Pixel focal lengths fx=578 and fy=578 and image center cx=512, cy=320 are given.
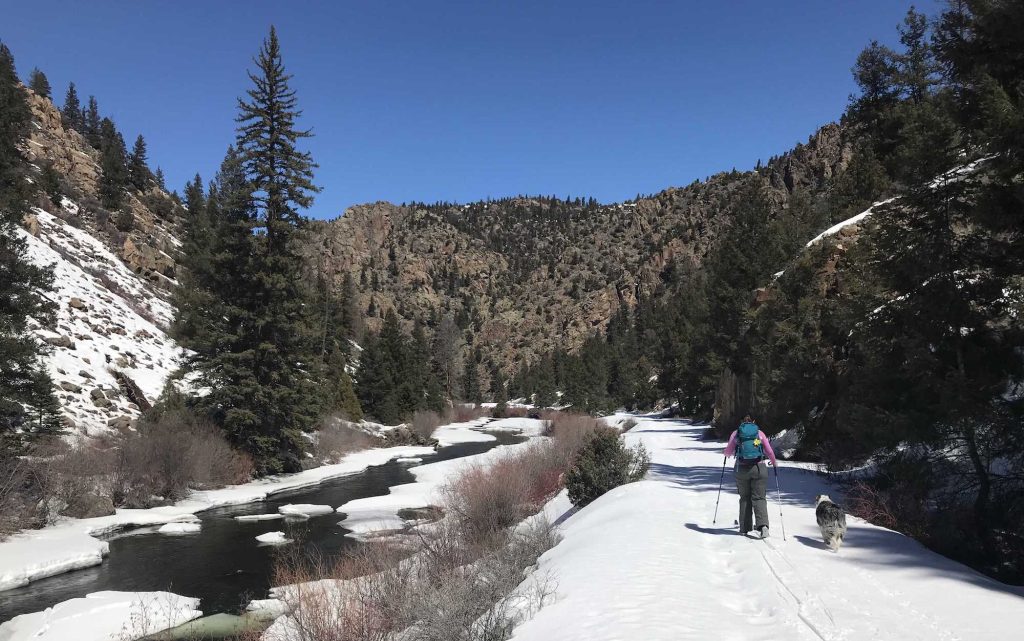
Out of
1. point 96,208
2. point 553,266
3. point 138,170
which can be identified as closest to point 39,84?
point 138,170

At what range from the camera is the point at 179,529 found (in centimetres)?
1941

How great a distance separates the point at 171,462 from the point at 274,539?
9258 mm

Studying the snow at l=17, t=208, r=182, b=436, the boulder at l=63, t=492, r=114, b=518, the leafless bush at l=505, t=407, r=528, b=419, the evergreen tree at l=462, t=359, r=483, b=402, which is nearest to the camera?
the boulder at l=63, t=492, r=114, b=518

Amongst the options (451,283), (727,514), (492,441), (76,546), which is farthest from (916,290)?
(451,283)

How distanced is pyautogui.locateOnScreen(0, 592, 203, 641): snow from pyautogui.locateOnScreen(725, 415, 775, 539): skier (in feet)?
35.1

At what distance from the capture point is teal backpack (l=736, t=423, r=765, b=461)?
9.76 metres

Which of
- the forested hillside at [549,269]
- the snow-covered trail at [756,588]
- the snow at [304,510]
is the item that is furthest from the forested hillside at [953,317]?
the forested hillside at [549,269]

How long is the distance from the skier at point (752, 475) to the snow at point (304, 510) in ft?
57.7

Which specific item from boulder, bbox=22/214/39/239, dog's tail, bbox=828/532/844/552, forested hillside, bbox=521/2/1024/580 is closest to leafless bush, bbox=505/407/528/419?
boulder, bbox=22/214/39/239

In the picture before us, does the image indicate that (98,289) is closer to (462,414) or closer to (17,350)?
(17,350)

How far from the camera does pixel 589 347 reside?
116500 mm

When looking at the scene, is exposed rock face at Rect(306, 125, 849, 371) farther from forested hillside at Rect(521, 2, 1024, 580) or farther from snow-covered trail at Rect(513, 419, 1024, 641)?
snow-covered trail at Rect(513, 419, 1024, 641)

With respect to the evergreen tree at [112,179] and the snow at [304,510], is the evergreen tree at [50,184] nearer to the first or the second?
the evergreen tree at [112,179]

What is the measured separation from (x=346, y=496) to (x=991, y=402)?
24.4m
